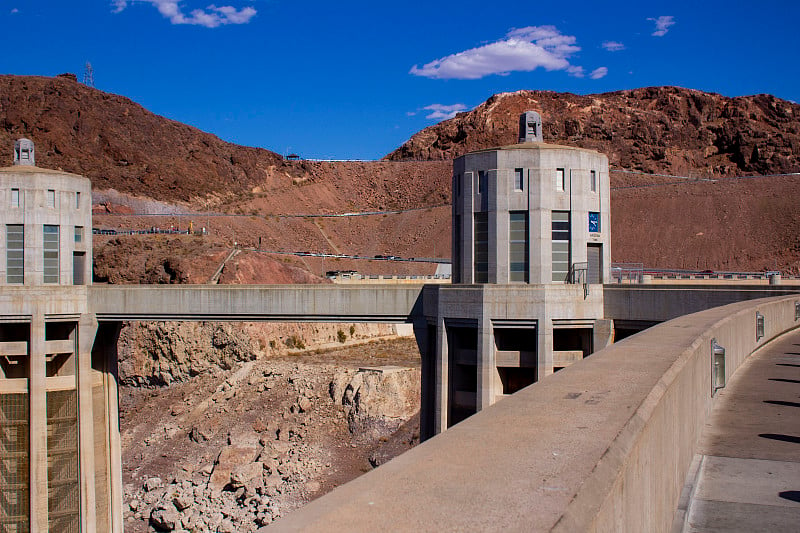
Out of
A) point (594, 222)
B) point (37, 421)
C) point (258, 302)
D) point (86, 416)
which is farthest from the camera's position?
point (86, 416)

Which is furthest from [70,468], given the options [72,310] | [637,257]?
[637,257]

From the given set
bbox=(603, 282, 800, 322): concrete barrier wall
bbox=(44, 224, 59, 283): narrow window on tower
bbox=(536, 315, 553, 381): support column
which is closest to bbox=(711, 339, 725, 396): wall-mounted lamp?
bbox=(536, 315, 553, 381): support column

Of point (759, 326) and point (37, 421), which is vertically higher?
point (759, 326)

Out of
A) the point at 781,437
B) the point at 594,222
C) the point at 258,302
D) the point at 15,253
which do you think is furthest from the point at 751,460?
the point at 15,253

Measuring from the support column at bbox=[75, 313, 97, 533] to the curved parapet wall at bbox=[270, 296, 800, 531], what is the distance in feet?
69.0

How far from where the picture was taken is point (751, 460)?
6797 mm

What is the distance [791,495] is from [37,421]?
23025 millimetres

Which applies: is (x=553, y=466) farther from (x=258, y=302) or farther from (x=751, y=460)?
(x=258, y=302)

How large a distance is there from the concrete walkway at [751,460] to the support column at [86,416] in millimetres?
→ 20063

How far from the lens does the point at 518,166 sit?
18828mm

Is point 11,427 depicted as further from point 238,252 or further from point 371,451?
point 238,252

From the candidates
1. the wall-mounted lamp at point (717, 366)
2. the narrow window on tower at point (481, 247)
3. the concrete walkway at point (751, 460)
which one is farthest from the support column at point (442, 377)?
the wall-mounted lamp at point (717, 366)

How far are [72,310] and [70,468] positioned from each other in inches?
197

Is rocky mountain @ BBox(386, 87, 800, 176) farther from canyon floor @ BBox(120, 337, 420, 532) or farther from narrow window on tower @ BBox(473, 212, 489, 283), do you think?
narrow window on tower @ BBox(473, 212, 489, 283)
